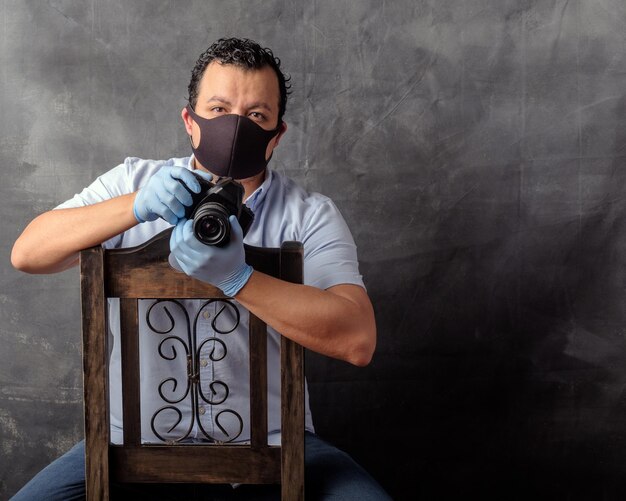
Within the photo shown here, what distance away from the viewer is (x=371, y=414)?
7.26 feet

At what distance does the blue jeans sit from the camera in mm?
1438

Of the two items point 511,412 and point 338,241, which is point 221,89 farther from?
point 511,412

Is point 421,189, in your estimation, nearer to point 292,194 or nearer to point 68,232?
point 292,194

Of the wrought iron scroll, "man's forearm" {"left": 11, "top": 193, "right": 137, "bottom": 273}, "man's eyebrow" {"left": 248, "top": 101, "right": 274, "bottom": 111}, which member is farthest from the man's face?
the wrought iron scroll

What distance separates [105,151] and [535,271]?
131cm

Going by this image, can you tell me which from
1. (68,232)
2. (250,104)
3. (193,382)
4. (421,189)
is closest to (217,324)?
(193,382)

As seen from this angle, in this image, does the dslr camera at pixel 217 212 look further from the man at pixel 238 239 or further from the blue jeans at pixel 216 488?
the blue jeans at pixel 216 488

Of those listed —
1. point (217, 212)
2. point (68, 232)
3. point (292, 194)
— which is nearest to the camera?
point (217, 212)

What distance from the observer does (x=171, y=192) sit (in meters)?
1.26

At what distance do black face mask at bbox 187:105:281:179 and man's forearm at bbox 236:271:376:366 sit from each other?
352mm

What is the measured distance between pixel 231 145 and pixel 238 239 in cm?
39

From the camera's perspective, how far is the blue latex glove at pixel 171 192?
49.7 inches

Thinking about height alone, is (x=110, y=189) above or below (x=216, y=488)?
above

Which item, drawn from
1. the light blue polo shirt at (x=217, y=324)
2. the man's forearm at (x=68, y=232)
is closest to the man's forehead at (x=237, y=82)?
the light blue polo shirt at (x=217, y=324)
